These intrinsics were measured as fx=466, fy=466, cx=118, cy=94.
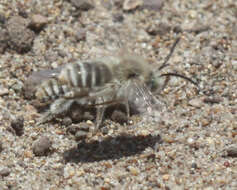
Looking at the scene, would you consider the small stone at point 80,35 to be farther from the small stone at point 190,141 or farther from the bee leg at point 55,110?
the small stone at point 190,141

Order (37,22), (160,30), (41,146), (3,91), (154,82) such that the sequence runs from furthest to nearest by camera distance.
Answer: (160,30)
(37,22)
(3,91)
(41,146)
(154,82)

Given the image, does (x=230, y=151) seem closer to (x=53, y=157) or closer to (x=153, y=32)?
(x=53, y=157)

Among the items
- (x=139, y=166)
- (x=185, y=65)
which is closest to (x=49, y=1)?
(x=185, y=65)

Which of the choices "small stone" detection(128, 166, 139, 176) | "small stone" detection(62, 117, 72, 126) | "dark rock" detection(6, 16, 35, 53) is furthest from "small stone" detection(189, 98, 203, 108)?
"dark rock" detection(6, 16, 35, 53)

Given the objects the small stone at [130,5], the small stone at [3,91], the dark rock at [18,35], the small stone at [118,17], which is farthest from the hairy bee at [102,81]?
the small stone at [130,5]

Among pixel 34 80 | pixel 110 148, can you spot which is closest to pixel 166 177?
pixel 110 148

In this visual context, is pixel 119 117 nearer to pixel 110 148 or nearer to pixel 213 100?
pixel 110 148
